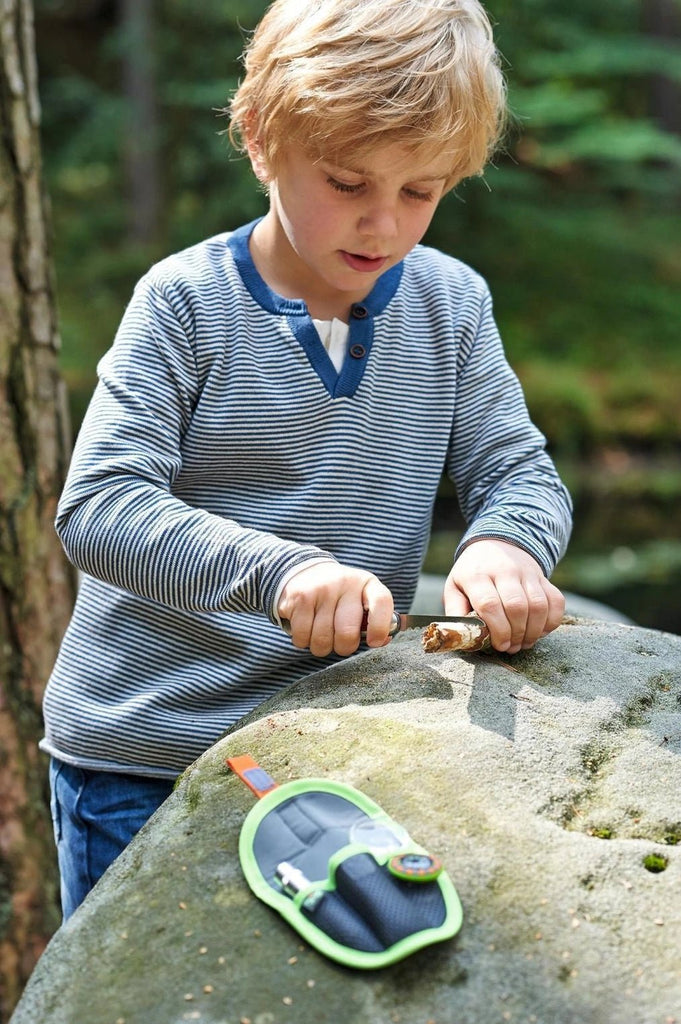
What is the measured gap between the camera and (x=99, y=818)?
1927 mm

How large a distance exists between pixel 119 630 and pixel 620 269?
44.3ft

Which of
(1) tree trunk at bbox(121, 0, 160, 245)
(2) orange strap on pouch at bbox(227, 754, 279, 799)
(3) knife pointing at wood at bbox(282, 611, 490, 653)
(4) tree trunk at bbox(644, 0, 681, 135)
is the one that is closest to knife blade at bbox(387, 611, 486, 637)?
(3) knife pointing at wood at bbox(282, 611, 490, 653)

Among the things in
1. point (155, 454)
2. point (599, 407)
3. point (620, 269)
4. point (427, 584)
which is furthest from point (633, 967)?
point (620, 269)

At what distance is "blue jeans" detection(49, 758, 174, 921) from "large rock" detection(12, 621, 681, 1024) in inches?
15.0

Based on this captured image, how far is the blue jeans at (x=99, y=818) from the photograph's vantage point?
1.92 meters

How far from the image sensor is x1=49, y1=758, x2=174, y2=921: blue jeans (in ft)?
Result: 6.30

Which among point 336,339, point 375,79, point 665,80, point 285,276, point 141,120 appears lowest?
point 665,80

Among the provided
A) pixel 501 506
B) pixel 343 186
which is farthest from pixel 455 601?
pixel 343 186

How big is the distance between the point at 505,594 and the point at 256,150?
2.81 feet

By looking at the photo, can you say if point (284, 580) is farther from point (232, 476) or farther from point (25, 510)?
point (25, 510)

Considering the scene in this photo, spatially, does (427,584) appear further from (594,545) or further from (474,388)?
(594,545)

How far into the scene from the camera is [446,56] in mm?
1775

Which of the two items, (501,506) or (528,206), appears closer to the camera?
(501,506)

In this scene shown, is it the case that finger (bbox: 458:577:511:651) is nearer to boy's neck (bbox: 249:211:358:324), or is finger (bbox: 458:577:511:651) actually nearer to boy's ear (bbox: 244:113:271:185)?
boy's neck (bbox: 249:211:358:324)
